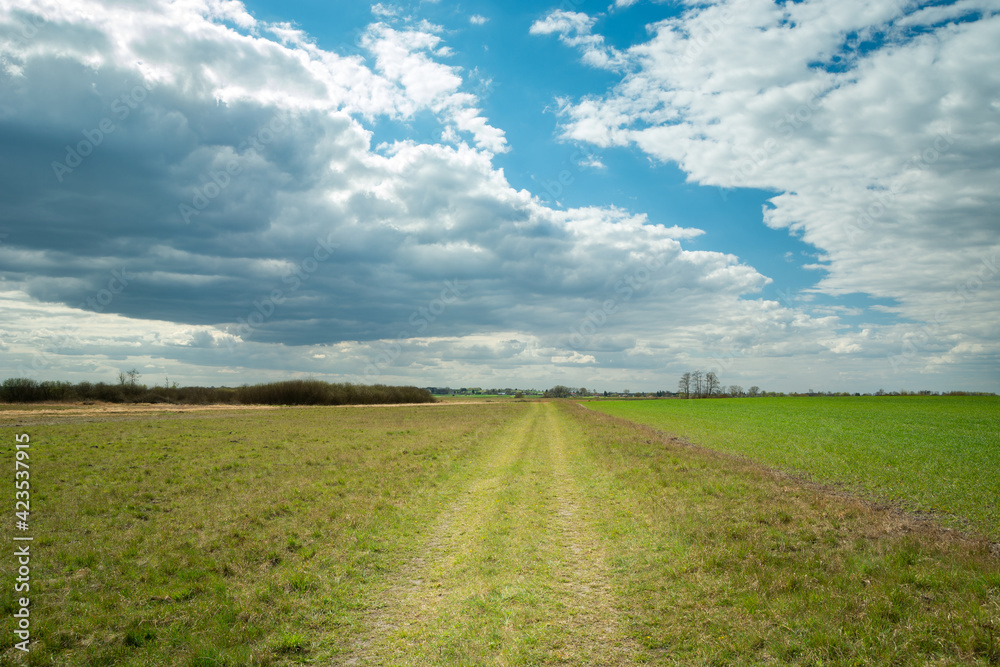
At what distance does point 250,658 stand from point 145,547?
596cm

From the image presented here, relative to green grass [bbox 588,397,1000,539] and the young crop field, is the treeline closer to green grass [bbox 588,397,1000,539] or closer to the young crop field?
the young crop field

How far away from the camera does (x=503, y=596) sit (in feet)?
25.4

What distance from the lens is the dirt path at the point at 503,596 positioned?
614cm

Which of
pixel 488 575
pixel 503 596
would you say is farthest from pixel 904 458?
pixel 503 596

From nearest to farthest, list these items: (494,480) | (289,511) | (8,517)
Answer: (8,517), (289,511), (494,480)

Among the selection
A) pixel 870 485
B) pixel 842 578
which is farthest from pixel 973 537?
pixel 870 485

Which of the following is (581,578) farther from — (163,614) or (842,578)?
(163,614)

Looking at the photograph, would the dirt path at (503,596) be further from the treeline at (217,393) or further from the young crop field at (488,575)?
the treeline at (217,393)

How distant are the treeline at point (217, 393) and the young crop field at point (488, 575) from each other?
86240 mm

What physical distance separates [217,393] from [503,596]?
130m

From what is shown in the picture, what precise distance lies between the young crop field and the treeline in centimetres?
8624

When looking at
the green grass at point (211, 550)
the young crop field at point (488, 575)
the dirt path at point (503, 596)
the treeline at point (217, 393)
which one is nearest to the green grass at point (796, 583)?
the young crop field at point (488, 575)

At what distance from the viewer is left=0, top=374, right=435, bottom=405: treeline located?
249ft

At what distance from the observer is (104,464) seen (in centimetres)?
1870
